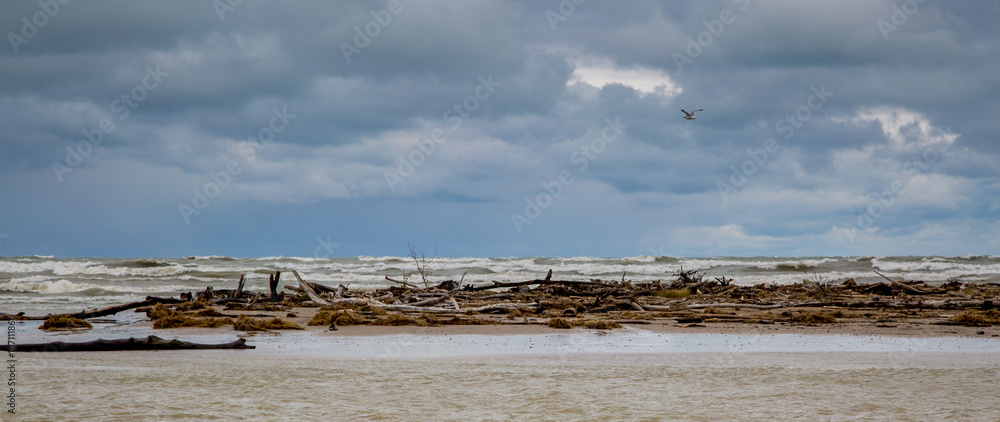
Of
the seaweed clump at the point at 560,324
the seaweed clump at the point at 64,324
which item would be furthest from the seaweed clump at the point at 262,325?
the seaweed clump at the point at 560,324

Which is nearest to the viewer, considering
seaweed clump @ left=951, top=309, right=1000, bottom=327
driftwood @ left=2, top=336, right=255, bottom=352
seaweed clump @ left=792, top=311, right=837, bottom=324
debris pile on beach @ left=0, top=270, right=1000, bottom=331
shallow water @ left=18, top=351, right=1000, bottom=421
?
shallow water @ left=18, top=351, right=1000, bottom=421

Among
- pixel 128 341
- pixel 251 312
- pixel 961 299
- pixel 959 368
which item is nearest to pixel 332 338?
pixel 128 341

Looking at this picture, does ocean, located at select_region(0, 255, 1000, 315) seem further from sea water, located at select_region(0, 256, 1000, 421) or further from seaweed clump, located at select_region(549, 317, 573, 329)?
sea water, located at select_region(0, 256, 1000, 421)

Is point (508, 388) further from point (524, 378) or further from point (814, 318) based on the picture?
point (814, 318)

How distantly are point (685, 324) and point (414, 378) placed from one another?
6.88 metres

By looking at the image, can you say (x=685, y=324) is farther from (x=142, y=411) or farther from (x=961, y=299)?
(x=142, y=411)

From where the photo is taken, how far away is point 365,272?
121 feet

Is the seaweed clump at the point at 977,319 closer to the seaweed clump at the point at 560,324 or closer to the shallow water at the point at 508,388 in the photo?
the shallow water at the point at 508,388

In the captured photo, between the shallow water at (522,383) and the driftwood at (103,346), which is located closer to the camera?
the shallow water at (522,383)

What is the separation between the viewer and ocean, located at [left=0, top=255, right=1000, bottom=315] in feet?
81.4

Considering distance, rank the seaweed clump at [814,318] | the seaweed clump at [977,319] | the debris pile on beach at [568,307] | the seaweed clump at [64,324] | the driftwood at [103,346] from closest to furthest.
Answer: the driftwood at [103,346]
the seaweed clump at [64,324]
the seaweed clump at [977,319]
the debris pile on beach at [568,307]
the seaweed clump at [814,318]

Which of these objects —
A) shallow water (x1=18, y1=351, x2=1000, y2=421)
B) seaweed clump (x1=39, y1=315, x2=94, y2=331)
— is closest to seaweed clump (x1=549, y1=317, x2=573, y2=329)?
shallow water (x1=18, y1=351, x2=1000, y2=421)

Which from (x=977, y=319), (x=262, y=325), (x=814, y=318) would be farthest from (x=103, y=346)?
(x=977, y=319)

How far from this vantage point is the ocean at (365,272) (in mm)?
24812
